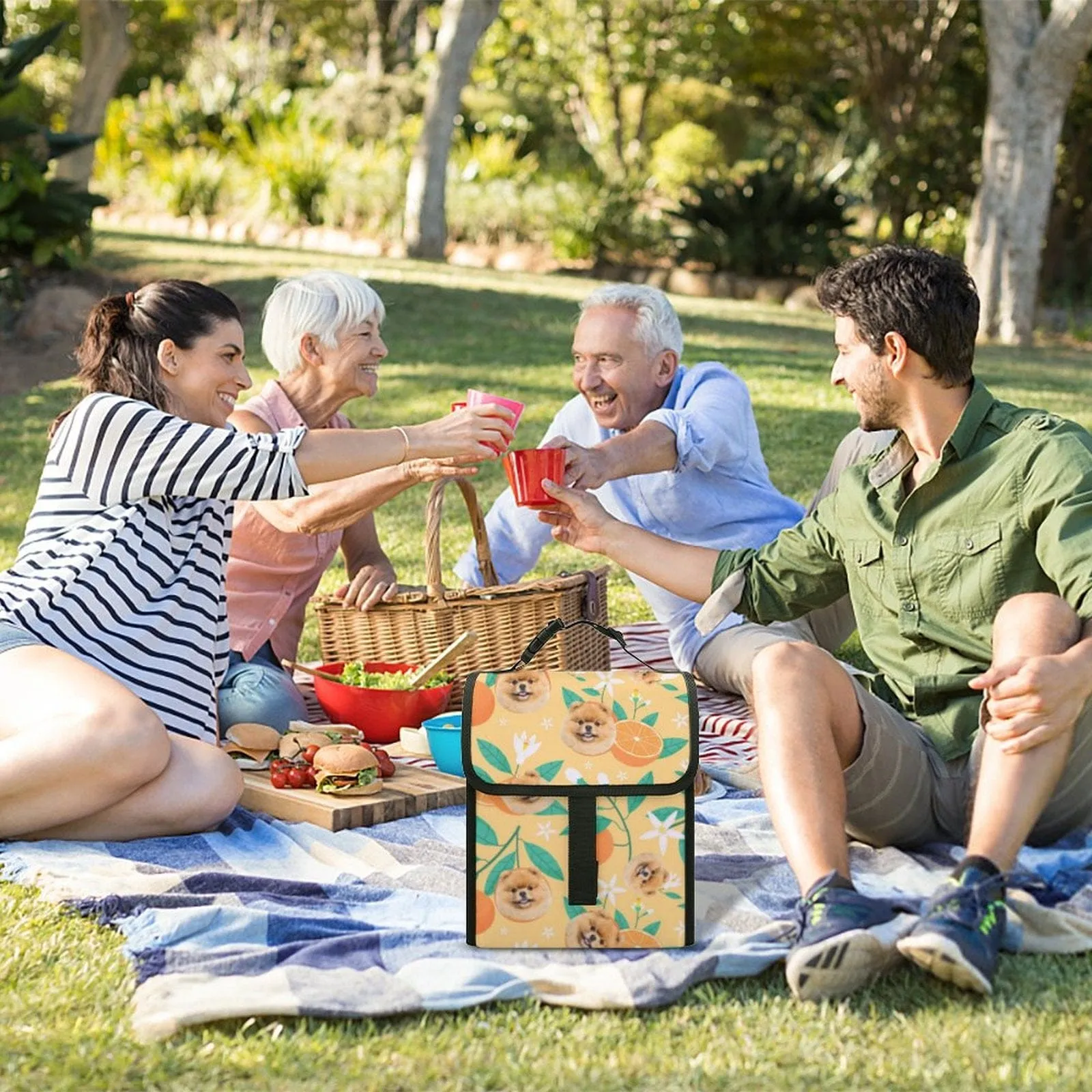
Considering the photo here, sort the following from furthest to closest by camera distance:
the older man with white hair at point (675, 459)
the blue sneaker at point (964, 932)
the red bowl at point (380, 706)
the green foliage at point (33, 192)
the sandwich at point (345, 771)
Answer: the green foliage at point (33, 192)
the older man with white hair at point (675, 459)
the red bowl at point (380, 706)
the sandwich at point (345, 771)
the blue sneaker at point (964, 932)

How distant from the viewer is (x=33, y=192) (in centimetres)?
1277

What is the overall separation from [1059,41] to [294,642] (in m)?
10.5

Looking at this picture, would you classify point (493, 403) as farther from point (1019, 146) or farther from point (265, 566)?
point (1019, 146)

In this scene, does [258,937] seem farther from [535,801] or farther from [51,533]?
[51,533]

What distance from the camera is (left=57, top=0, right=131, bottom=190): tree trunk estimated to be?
14.9 m

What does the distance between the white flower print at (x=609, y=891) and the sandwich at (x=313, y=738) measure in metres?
1.19

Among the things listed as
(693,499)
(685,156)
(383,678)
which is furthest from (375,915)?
(685,156)

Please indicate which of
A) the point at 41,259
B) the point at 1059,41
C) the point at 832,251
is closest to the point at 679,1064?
the point at 41,259

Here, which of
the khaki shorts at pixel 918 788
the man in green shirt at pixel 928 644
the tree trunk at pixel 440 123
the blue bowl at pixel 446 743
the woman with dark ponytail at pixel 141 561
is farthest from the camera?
the tree trunk at pixel 440 123

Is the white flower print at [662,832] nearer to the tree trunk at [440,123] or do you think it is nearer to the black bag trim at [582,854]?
the black bag trim at [582,854]

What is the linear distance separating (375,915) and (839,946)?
1.01 metres

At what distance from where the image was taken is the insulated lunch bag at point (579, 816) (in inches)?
125

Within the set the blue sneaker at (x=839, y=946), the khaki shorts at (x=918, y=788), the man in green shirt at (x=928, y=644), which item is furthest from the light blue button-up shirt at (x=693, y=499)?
the blue sneaker at (x=839, y=946)

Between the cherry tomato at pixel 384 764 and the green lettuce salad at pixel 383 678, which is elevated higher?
the green lettuce salad at pixel 383 678
